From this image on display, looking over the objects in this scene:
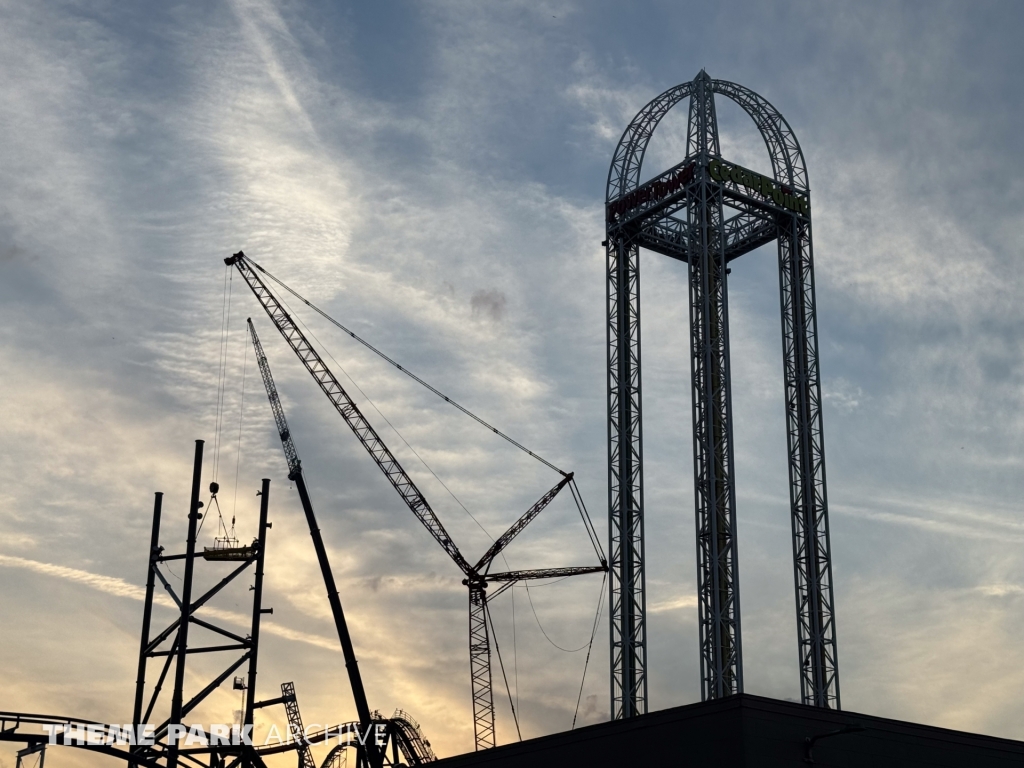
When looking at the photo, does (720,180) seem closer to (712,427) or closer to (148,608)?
(712,427)

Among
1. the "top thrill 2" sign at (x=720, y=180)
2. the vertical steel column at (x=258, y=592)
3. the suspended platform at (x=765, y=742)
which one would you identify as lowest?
the suspended platform at (x=765, y=742)

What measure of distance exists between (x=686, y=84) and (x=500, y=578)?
211 ft

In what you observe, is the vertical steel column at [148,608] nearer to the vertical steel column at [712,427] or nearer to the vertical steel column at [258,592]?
the vertical steel column at [258,592]

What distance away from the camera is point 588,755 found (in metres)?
58.8

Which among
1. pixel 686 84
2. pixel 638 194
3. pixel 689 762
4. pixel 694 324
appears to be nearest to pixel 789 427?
pixel 694 324

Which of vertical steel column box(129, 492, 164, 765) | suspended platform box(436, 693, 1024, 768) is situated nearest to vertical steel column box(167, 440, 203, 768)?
vertical steel column box(129, 492, 164, 765)

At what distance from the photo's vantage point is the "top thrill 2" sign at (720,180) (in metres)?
85.4

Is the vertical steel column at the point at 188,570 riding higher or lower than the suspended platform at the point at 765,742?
higher

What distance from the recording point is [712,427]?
83125mm

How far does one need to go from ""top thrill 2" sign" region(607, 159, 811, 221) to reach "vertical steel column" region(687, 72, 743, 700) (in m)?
0.96

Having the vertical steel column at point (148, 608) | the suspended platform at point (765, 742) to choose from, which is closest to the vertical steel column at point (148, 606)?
the vertical steel column at point (148, 608)

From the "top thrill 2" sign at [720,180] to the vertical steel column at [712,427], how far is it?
0.96 meters

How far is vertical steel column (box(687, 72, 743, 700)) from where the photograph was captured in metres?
79.6

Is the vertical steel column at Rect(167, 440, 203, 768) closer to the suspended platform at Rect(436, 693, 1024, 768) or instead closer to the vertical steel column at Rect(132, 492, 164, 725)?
the vertical steel column at Rect(132, 492, 164, 725)
